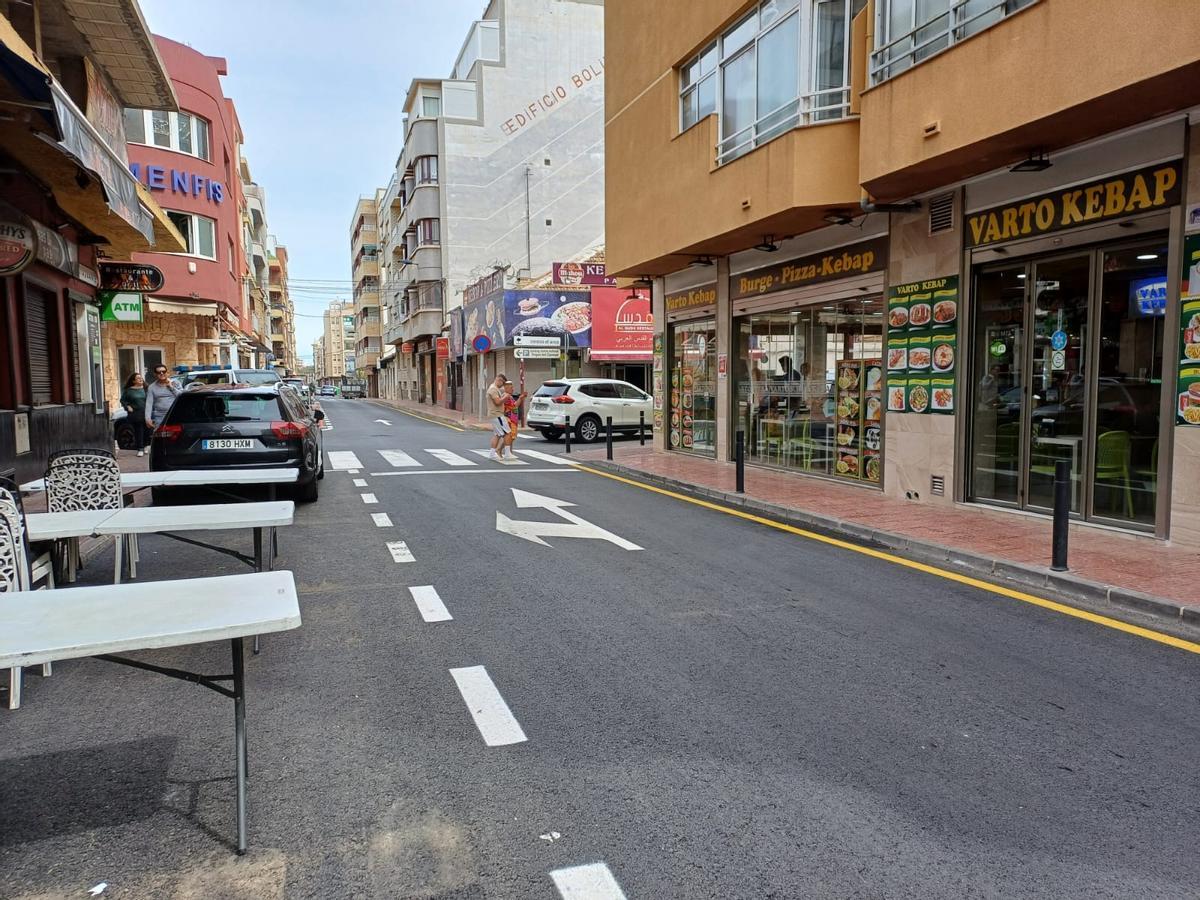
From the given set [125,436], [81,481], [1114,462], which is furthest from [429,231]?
[1114,462]

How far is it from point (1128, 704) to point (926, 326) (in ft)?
23.1

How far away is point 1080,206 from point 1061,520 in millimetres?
3798

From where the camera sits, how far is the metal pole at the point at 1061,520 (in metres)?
6.42

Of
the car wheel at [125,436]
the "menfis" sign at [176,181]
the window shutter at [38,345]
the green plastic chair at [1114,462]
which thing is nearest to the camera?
the green plastic chair at [1114,462]

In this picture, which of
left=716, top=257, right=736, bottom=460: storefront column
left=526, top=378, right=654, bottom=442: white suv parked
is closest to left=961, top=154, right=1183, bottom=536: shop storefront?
left=716, top=257, right=736, bottom=460: storefront column

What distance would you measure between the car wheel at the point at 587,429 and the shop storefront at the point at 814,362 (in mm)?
7318

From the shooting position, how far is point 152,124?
27078 millimetres

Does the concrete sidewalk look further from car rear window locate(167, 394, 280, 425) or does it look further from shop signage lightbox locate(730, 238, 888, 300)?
car rear window locate(167, 394, 280, 425)

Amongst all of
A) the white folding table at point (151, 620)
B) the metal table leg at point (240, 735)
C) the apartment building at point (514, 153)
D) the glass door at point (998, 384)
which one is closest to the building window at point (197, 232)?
the apartment building at point (514, 153)

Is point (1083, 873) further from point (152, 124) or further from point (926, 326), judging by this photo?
point (152, 124)

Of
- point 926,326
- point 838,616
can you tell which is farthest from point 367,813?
point 926,326

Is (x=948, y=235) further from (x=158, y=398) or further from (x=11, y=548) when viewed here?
(x=158, y=398)

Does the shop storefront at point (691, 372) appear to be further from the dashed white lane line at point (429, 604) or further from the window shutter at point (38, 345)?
the window shutter at point (38, 345)

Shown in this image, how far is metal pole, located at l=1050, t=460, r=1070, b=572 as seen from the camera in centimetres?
642
